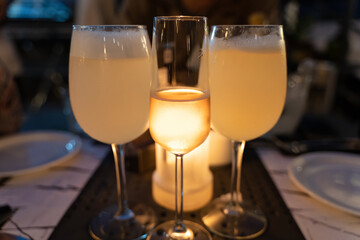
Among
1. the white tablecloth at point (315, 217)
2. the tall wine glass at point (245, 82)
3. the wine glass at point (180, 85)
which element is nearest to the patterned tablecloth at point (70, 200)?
the white tablecloth at point (315, 217)

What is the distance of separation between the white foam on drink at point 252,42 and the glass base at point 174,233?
1.36 feet

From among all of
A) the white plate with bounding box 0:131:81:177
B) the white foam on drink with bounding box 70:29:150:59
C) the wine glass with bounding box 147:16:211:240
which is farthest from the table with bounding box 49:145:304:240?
the white foam on drink with bounding box 70:29:150:59

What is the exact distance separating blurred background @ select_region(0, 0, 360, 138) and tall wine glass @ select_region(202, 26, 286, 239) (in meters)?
0.47

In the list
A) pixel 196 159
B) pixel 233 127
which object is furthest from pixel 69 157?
pixel 233 127

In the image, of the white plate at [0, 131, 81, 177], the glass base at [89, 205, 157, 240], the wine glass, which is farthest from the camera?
the white plate at [0, 131, 81, 177]

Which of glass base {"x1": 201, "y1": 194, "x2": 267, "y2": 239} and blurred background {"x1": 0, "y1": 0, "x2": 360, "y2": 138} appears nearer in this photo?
glass base {"x1": 201, "y1": 194, "x2": 267, "y2": 239}

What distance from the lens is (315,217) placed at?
2.16 ft

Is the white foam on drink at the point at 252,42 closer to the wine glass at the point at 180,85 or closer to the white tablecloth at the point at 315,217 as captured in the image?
the wine glass at the point at 180,85

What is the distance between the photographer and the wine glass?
0.54 meters

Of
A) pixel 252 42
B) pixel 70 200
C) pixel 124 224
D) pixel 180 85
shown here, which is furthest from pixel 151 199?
pixel 252 42

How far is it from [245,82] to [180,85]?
14cm

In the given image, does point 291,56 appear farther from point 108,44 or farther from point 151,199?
point 108,44

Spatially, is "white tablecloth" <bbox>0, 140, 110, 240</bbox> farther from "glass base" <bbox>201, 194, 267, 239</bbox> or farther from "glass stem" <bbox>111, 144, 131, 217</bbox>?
"glass base" <bbox>201, 194, 267, 239</bbox>

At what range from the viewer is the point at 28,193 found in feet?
2.44
